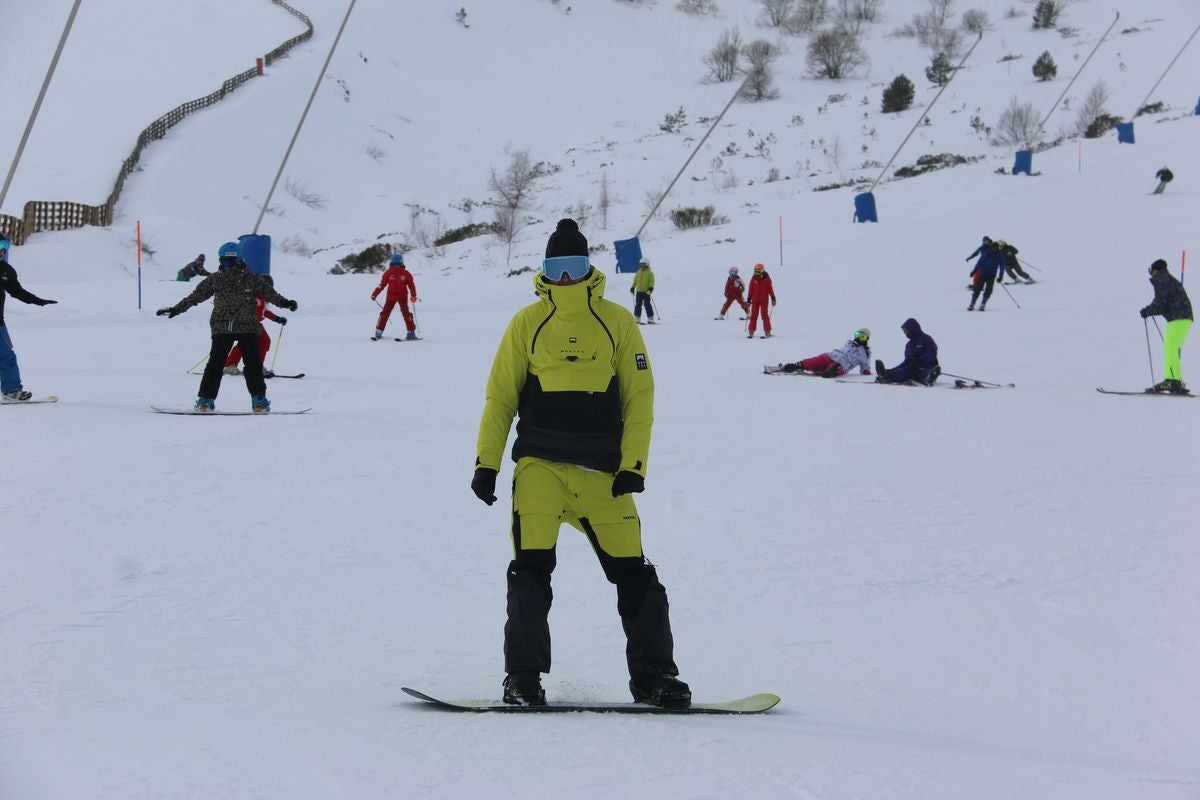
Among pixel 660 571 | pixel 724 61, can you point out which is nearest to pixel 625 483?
pixel 660 571

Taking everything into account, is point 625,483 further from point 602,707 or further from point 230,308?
point 230,308

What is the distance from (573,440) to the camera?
151 inches

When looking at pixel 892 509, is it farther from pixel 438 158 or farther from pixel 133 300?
pixel 438 158

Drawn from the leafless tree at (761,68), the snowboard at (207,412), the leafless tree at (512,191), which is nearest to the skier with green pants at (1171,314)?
the snowboard at (207,412)

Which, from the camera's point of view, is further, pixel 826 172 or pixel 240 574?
pixel 826 172

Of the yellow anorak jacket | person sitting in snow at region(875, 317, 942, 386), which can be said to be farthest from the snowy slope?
the yellow anorak jacket

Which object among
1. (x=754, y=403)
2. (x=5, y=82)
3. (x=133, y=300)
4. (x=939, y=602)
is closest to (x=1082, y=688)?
(x=939, y=602)

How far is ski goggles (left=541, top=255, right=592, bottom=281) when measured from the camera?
12.6 ft

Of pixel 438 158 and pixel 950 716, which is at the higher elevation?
pixel 438 158

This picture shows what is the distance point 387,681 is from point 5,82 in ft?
145

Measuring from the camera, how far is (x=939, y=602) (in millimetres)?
5402

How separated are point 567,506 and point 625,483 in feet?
0.91

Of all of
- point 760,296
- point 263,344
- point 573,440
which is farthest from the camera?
point 760,296

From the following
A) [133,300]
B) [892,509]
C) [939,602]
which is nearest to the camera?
[939,602]
